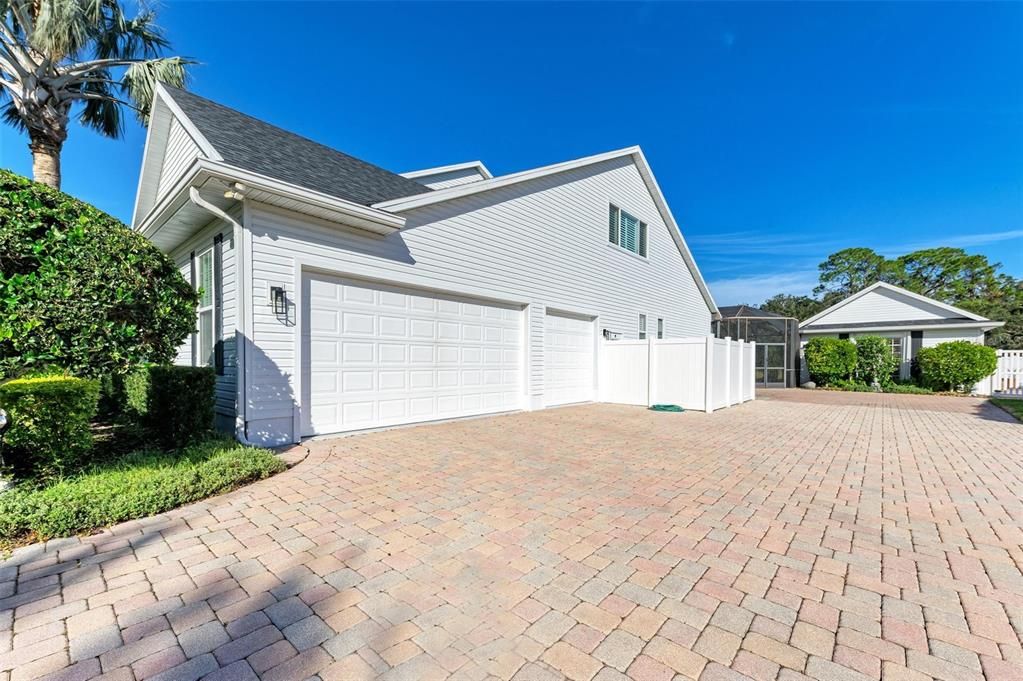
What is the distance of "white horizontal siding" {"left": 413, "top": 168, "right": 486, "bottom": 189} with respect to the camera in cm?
1423

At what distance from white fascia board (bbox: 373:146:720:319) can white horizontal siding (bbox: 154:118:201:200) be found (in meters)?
3.55

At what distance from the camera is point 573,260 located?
33.9ft

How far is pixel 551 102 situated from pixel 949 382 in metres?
17.7

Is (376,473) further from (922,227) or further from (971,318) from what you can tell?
(922,227)

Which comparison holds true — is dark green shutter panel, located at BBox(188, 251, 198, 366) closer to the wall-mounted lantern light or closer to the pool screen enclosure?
the wall-mounted lantern light

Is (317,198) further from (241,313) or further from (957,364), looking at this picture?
(957,364)

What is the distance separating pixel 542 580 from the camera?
242cm

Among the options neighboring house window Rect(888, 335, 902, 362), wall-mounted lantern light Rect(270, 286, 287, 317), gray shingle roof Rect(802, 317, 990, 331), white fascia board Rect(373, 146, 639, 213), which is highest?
white fascia board Rect(373, 146, 639, 213)

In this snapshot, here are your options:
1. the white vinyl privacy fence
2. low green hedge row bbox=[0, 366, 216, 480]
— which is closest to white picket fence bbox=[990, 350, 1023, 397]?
the white vinyl privacy fence

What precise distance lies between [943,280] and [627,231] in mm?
36935

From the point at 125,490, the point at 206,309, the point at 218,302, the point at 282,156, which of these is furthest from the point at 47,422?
the point at 282,156

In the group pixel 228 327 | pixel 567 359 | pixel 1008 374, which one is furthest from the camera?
pixel 1008 374

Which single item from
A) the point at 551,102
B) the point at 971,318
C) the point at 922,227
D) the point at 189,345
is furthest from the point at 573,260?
the point at 922,227

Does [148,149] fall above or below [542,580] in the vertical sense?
above
